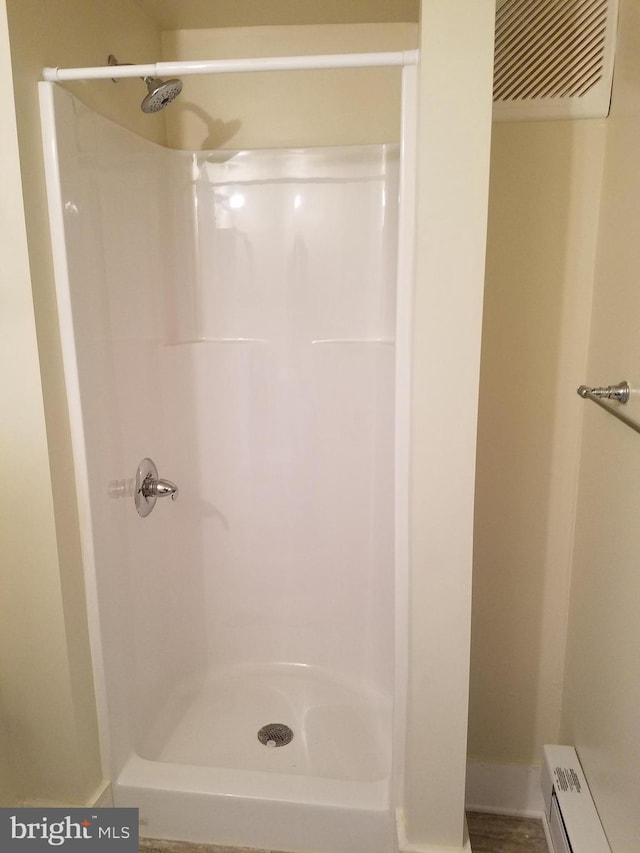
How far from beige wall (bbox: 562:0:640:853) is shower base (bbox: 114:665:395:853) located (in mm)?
530

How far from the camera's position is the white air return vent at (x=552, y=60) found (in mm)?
1458

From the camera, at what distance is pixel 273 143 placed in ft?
6.17

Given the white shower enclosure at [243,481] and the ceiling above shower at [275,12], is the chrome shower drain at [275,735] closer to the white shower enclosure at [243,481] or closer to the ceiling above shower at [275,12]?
the white shower enclosure at [243,481]

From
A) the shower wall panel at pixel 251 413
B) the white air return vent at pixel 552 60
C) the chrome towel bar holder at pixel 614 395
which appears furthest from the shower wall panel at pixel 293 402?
the chrome towel bar holder at pixel 614 395

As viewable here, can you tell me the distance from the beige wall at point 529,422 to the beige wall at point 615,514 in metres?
0.06

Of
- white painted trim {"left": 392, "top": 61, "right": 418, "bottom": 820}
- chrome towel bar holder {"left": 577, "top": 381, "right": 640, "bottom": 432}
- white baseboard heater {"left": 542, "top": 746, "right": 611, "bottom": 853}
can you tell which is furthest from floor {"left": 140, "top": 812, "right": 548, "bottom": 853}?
chrome towel bar holder {"left": 577, "top": 381, "right": 640, "bottom": 432}

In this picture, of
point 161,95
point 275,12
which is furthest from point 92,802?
point 275,12

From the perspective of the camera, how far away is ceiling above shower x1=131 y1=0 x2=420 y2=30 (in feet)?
5.47

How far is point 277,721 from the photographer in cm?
191

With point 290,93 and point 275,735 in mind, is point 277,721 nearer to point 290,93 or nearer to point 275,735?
point 275,735

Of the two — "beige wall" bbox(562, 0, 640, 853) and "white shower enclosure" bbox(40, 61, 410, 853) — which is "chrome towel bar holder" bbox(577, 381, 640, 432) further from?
"white shower enclosure" bbox(40, 61, 410, 853)

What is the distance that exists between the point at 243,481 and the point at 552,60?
1453mm

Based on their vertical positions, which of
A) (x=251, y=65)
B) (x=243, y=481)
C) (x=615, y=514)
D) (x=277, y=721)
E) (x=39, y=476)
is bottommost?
(x=277, y=721)

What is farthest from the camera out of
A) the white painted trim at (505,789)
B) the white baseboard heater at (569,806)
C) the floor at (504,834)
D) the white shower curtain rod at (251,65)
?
the white painted trim at (505,789)
